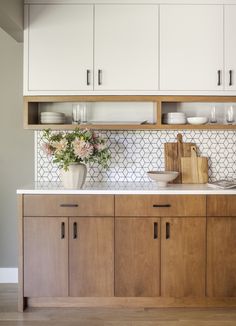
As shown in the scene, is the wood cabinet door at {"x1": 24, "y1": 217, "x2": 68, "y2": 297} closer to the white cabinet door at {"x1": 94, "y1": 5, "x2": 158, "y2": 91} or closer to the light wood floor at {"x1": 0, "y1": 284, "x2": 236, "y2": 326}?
the light wood floor at {"x1": 0, "y1": 284, "x2": 236, "y2": 326}

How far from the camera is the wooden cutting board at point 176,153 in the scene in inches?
129

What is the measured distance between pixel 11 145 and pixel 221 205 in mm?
1956

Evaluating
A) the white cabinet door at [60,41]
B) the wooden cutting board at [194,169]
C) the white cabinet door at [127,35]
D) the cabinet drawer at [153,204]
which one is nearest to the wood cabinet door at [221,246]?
the cabinet drawer at [153,204]

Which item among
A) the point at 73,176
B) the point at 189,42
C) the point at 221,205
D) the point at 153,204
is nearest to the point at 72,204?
the point at 73,176

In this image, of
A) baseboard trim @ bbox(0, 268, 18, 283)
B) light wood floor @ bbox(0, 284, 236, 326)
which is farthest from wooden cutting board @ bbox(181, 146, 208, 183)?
baseboard trim @ bbox(0, 268, 18, 283)

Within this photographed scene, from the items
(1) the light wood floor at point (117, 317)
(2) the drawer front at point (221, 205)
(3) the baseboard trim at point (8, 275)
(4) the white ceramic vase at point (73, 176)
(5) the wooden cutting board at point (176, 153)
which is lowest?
(1) the light wood floor at point (117, 317)

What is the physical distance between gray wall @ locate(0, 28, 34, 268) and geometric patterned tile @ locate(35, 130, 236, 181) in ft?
0.48

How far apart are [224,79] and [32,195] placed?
1820mm

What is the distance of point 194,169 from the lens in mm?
3238

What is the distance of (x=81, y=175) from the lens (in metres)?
2.81

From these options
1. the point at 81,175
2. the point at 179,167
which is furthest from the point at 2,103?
the point at 179,167

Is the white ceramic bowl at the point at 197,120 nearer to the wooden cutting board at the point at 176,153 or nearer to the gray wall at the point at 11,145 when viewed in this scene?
the wooden cutting board at the point at 176,153

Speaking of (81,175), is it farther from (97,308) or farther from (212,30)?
(212,30)

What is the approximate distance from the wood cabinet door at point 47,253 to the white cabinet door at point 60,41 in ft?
3.88
